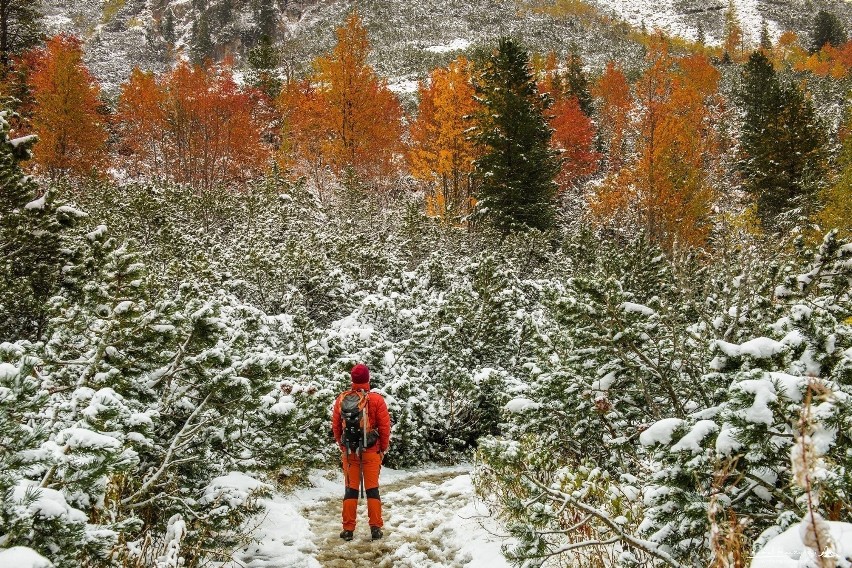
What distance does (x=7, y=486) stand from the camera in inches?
81.5

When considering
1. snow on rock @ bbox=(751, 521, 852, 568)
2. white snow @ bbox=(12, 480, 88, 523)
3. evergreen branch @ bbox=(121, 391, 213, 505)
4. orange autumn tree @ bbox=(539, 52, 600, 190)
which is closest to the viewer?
snow on rock @ bbox=(751, 521, 852, 568)

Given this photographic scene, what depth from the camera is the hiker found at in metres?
5.54

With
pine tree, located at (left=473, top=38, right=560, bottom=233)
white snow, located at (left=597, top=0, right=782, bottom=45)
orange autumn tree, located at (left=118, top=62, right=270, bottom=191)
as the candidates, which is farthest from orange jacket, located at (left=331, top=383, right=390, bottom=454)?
white snow, located at (left=597, top=0, right=782, bottom=45)

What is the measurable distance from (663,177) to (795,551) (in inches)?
838

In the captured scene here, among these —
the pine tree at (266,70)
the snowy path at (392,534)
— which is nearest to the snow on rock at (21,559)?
the snowy path at (392,534)

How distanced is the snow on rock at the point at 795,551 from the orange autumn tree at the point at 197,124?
29.6 m

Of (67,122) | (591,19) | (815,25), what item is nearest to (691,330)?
(67,122)

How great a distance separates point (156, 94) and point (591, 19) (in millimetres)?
86425

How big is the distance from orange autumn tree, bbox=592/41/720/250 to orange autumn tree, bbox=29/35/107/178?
852 inches

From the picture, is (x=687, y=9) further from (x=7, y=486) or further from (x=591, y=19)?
(x=7, y=486)

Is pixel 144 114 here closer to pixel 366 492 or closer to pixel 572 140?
pixel 572 140

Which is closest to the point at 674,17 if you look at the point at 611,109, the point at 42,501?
the point at 611,109

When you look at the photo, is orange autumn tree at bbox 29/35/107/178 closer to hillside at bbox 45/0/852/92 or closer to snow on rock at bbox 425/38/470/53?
hillside at bbox 45/0/852/92

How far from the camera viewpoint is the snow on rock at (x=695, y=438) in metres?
2.54
